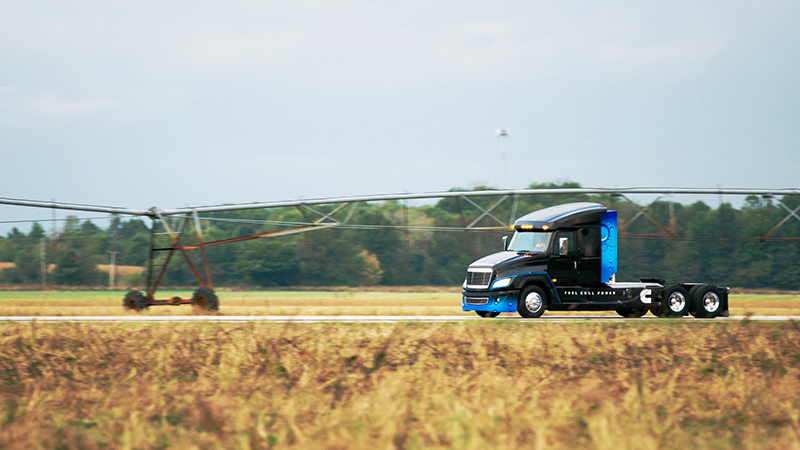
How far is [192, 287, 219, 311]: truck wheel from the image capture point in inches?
995

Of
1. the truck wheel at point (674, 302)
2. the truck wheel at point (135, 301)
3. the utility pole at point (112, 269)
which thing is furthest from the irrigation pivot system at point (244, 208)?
the utility pole at point (112, 269)

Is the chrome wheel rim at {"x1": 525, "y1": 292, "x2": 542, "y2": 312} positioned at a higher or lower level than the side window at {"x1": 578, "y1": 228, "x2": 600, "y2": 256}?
lower

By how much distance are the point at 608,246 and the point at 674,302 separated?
2.77 meters

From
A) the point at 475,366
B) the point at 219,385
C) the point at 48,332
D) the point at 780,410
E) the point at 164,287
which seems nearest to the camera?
the point at 780,410

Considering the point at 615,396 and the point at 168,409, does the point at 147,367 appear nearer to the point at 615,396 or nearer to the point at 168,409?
the point at 168,409

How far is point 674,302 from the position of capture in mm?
22625

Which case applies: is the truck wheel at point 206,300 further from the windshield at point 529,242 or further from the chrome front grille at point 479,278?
the windshield at point 529,242

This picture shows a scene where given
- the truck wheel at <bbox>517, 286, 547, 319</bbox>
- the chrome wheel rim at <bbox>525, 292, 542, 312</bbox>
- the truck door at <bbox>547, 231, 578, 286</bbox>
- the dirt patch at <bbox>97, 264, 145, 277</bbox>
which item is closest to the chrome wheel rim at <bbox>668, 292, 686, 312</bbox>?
the truck door at <bbox>547, 231, 578, 286</bbox>

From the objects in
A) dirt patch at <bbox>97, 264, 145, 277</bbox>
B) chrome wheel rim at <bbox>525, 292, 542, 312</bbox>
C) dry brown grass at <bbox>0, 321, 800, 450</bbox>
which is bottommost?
dry brown grass at <bbox>0, 321, 800, 450</bbox>

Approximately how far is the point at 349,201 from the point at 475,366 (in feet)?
60.6

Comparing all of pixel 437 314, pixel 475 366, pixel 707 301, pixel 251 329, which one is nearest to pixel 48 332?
pixel 251 329

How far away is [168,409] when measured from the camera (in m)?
9.59

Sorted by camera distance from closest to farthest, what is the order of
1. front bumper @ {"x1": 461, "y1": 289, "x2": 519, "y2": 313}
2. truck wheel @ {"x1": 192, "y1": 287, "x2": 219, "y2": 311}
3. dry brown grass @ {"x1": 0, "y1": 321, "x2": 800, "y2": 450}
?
dry brown grass @ {"x1": 0, "y1": 321, "x2": 800, "y2": 450}, front bumper @ {"x1": 461, "y1": 289, "x2": 519, "y2": 313}, truck wheel @ {"x1": 192, "y1": 287, "x2": 219, "y2": 311}

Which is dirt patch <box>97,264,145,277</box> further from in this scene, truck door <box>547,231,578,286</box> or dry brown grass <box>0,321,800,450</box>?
truck door <box>547,231,578,286</box>
